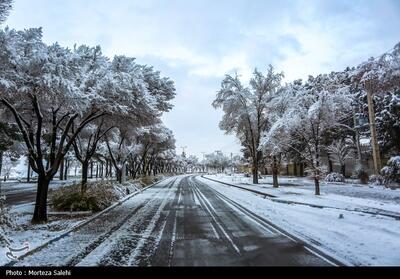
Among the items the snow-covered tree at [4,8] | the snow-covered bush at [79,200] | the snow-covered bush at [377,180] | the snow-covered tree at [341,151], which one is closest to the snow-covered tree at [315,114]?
the snow-covered bush at [377,180]

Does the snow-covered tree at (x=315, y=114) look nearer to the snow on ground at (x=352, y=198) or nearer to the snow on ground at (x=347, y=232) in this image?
the snow on ground at (x=352, y=198)

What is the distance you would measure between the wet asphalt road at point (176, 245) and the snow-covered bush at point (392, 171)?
618 inches

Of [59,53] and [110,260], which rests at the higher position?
[59,53]

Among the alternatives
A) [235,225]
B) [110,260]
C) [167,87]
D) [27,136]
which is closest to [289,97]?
[167,87]

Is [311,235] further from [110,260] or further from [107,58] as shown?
[107,58]

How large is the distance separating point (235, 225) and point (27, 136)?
25.4ft

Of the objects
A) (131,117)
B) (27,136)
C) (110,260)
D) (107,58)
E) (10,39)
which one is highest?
(107,58)

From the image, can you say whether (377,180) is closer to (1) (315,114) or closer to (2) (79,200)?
(1) (315,114)

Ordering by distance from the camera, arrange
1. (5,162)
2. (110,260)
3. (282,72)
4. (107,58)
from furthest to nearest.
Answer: (5,162)
(282,72)
(107,58)
(110,260)

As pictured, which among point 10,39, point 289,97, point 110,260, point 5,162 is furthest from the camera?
point 5,162

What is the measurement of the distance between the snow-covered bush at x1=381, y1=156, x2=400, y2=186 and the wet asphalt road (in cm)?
1571

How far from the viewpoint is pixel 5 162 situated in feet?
317

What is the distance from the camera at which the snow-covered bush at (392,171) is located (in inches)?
952

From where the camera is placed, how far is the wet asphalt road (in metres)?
7.05
